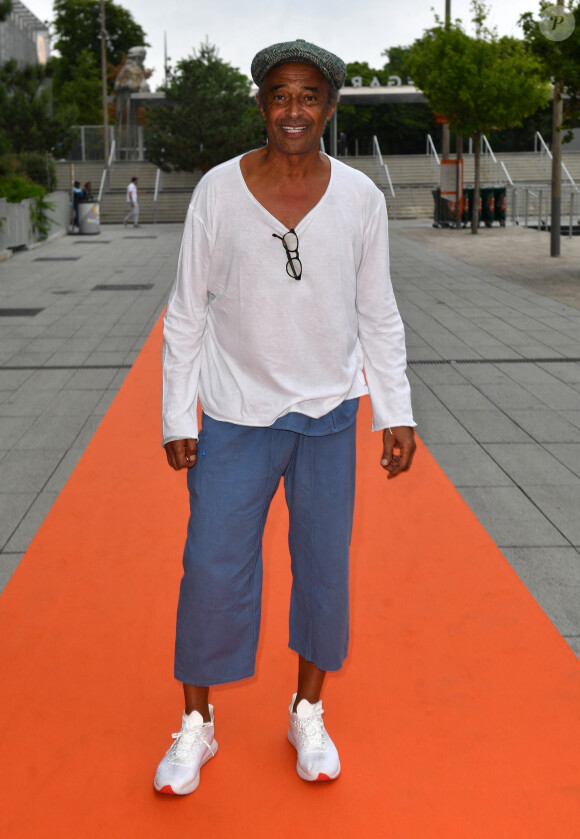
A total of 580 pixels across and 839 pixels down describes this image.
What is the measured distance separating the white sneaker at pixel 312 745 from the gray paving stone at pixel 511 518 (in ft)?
6.26

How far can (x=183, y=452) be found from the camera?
8.55 ft

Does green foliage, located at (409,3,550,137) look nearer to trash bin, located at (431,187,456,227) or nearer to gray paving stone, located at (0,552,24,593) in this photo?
trash bin, located at (431,187,456,227)

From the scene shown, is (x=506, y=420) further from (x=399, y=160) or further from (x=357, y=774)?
(x=399, y=160)

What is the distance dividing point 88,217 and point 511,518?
82.5 feet

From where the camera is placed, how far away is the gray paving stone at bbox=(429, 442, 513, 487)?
552cm

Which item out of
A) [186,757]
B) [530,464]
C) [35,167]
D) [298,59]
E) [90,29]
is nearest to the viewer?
[298,59]

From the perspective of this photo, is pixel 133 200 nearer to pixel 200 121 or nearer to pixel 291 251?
pixel 200 121

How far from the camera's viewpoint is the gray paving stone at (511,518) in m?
4.59

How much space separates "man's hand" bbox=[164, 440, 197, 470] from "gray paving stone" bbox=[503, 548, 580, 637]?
1.76 m

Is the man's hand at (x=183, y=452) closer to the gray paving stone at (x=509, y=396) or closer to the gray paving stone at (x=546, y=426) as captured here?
the gray paving stone at (x=546, y=426)

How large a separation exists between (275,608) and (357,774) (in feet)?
3.96

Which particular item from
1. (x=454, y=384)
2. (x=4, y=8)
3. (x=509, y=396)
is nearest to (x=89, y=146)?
(x=4, y=8)

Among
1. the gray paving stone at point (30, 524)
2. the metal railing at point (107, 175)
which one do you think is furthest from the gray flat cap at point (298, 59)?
the metal railing at point (107, 175)

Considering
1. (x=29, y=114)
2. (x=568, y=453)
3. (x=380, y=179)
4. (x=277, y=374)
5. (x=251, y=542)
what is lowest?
(x=568, y=453)
